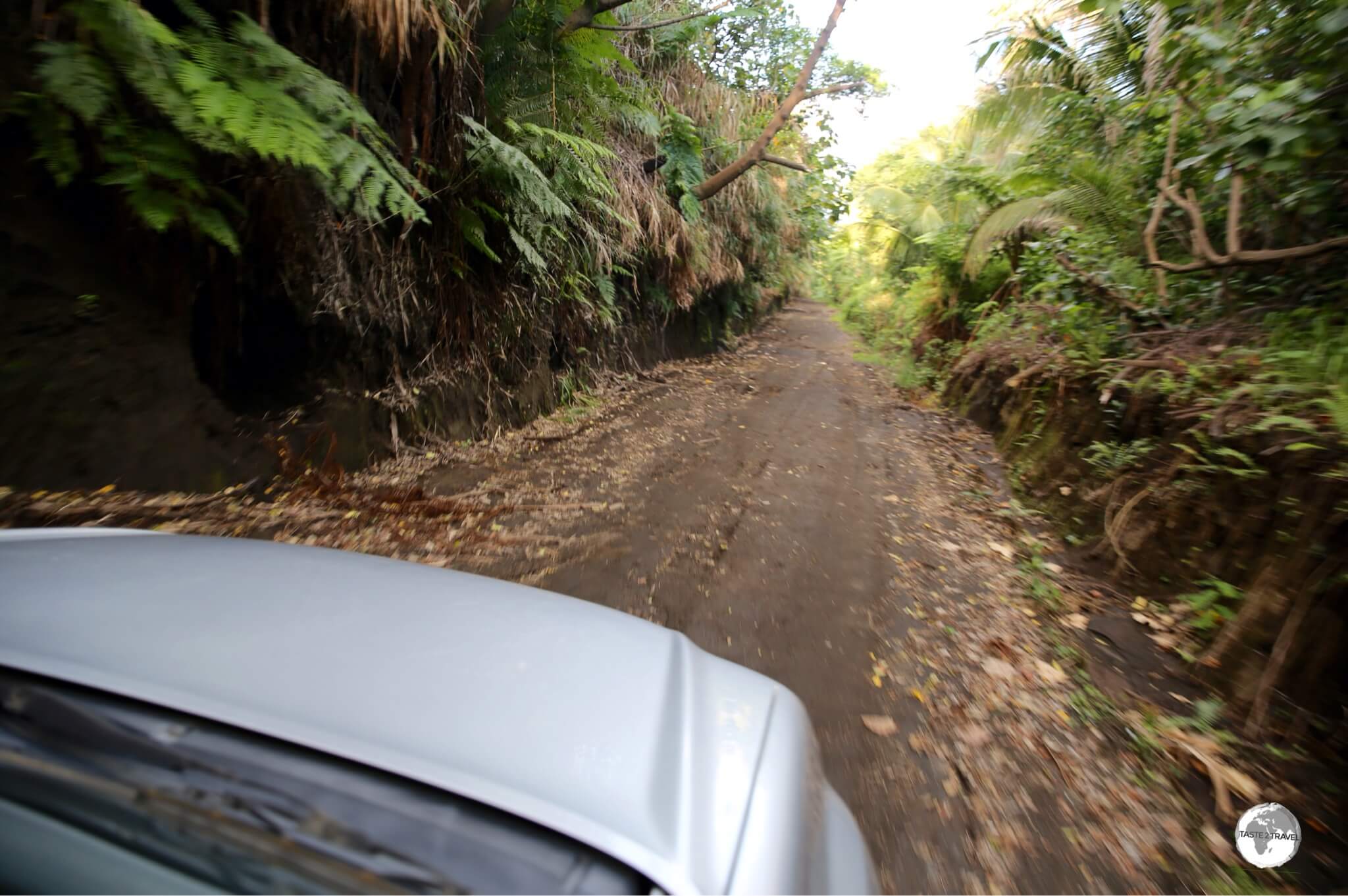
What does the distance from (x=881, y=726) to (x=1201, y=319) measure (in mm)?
4655

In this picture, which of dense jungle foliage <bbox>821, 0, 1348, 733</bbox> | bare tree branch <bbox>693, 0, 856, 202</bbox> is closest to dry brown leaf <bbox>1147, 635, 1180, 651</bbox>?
dense jungle foliage <bbox>821, 0, 1348, 733</bbox>

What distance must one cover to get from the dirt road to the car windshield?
171cm

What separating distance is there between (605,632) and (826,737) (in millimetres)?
1594

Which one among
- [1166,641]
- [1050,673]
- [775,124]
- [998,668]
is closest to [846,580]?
[998,668]

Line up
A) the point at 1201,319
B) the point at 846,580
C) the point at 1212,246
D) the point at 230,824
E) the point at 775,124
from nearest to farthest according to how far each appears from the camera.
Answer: the point at 230,824 < the point at 846,580 < the point at 1201,319 < the point at 1212,246 < the point at 775,124

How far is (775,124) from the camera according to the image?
34.3ft

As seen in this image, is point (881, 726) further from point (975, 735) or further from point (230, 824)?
point (230, 824)

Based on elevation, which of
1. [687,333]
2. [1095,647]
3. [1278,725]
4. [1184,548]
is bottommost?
[687,333]

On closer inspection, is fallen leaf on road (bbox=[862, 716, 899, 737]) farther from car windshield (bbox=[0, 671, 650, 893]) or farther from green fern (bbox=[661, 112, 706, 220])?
green fern (bbox=[661, 112, 706, 220])

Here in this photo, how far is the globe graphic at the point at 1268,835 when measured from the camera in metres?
2.39

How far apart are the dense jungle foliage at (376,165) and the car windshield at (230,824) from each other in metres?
2.87

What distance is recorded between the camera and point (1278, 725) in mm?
2889

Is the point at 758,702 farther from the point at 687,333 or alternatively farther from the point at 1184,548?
the point at 687,333

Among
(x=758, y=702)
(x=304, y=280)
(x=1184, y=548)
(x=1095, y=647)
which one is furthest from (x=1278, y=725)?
(x=304, y=280)
